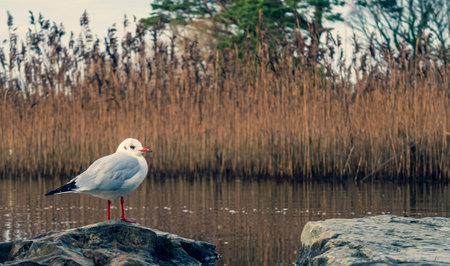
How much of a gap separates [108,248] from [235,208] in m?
3.22

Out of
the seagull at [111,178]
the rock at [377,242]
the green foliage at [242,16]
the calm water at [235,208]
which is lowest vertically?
the calm water at [235,208]

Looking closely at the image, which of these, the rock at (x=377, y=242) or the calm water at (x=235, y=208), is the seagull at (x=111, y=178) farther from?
the rock at (x=377, y=242)

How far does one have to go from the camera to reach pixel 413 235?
15.4 feet

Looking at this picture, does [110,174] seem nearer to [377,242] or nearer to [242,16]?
[377,242]

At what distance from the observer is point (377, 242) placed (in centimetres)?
450

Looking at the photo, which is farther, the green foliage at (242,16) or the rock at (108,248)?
the green foliage at (242,16)

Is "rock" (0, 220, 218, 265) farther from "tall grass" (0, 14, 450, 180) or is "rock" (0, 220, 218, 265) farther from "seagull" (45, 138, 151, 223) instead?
"tall grass" (0, 14, 450, 180)

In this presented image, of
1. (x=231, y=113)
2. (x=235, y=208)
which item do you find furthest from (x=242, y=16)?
(x=235, y=208)

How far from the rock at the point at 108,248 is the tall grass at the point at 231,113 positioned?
605 cm

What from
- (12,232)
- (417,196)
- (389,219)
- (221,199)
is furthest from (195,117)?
(389,219)

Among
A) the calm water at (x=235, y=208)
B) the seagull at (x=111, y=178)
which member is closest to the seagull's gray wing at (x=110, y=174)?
the seagull at (x=111, y=178)

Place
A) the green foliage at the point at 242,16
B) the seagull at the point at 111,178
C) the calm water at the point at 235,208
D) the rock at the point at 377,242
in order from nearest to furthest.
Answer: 1. the rock at the point at 377,242
2. the seagull at the point at 111,178
3. the calm water at the point at 235,208
4. the green foliage at the point at 242,16

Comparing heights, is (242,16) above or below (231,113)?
above

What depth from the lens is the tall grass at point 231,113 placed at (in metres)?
11.0
